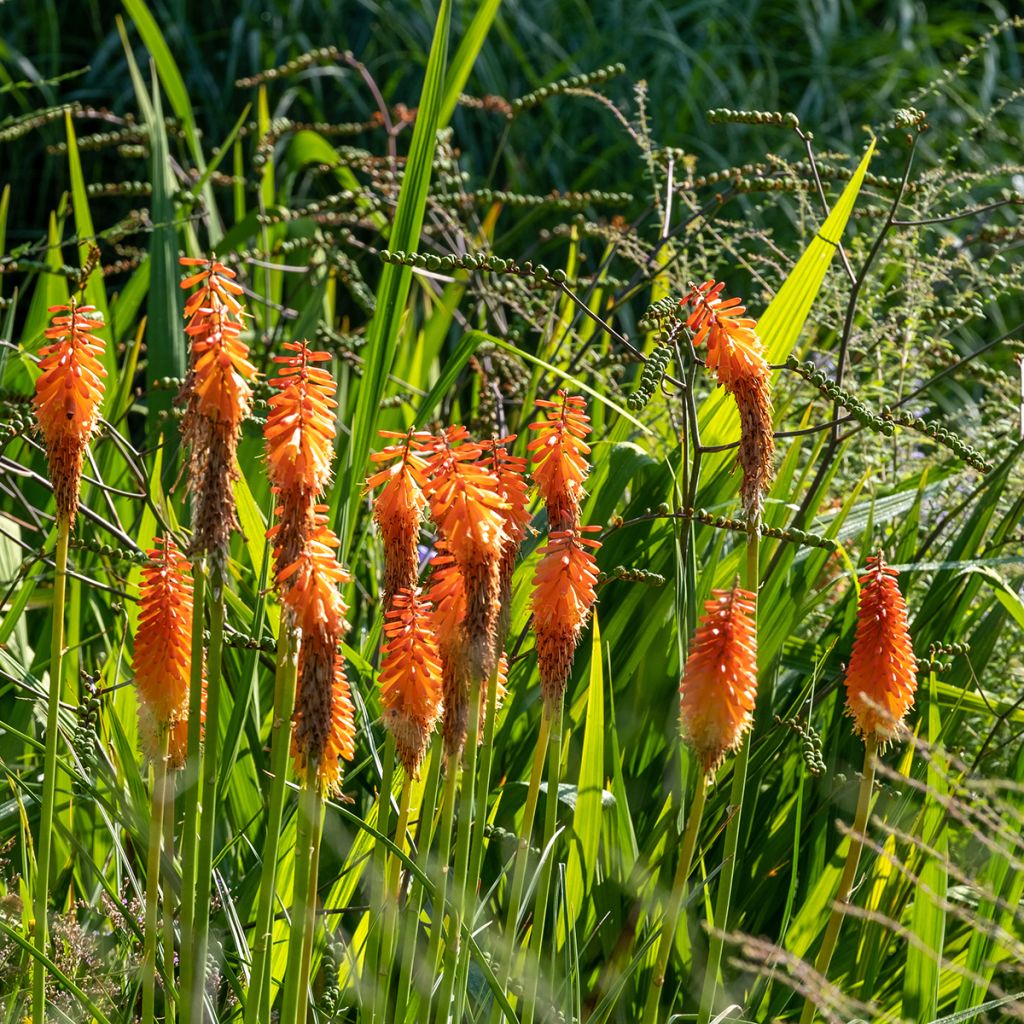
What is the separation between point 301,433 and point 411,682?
1.05 ft

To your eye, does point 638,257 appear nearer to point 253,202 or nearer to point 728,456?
point 728,456

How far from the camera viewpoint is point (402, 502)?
4.98 feet

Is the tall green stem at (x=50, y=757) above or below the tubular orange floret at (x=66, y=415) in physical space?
below

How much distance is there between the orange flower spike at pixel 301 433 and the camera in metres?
1.32

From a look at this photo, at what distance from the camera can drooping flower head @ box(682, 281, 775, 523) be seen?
156 cm

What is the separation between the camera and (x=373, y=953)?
187 centimetres

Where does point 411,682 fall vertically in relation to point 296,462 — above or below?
below

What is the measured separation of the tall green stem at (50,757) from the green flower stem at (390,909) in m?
0.37

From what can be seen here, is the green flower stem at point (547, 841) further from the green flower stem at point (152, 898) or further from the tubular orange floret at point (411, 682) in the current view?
the green flower stem at point (152, 898)

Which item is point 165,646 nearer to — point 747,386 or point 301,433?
point 301,433

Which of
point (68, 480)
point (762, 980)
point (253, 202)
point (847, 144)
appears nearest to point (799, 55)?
point (847, 144)

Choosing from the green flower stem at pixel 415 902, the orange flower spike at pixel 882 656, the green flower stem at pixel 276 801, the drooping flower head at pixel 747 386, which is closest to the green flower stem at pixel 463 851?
the green flower stem at pixel 415 902

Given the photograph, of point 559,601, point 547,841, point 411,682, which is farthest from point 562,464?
point 547,841

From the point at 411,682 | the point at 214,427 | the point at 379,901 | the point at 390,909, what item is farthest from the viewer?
the point at 379,901
